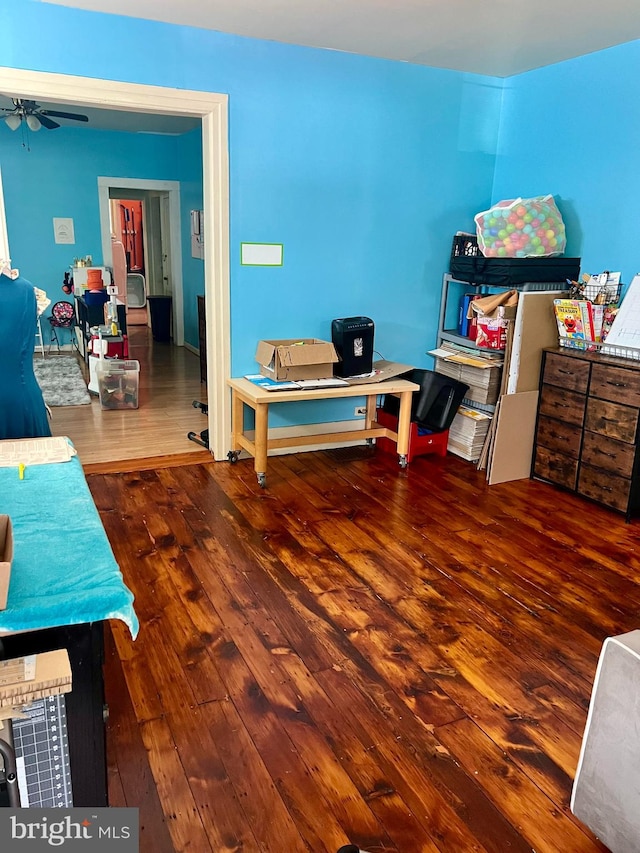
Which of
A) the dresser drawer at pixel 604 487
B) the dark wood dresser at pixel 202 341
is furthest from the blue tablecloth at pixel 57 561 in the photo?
the dark wood dresser at pixel 202 341

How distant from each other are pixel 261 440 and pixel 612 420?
6.72 ft

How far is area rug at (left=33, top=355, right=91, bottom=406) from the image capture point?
6.11 m

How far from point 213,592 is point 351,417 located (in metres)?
2.29

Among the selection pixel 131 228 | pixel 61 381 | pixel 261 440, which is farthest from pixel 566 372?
pixel 131 228

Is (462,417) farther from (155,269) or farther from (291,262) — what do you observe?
(155,269)

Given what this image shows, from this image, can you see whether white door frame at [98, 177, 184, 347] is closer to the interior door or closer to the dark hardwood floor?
the interior door

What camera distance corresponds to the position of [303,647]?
2588mm

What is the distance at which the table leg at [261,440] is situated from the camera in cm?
405

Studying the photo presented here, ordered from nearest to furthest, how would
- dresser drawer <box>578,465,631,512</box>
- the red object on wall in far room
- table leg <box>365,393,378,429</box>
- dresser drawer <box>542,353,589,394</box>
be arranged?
dresser drawer <box>578,465,631,512</box> < dresser drawer <box>542,353,589,394</box> < table leg <box>365,393,378,429</box> < the red object on wall in far room

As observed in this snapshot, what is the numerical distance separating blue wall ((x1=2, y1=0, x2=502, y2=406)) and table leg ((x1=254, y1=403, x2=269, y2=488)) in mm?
564

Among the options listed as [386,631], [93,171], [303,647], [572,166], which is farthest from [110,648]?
[93,171]

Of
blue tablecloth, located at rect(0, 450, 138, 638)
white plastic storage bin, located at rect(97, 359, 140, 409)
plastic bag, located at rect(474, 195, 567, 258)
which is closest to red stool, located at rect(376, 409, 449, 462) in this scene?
plastic bag, located at rect(474, 195, 567, 258)

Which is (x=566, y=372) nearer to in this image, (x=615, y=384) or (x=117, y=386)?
(x=615, y=384)

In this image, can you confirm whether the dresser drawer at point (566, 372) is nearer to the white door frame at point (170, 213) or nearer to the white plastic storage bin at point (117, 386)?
the white plastic storage bin at point (117, 386)
